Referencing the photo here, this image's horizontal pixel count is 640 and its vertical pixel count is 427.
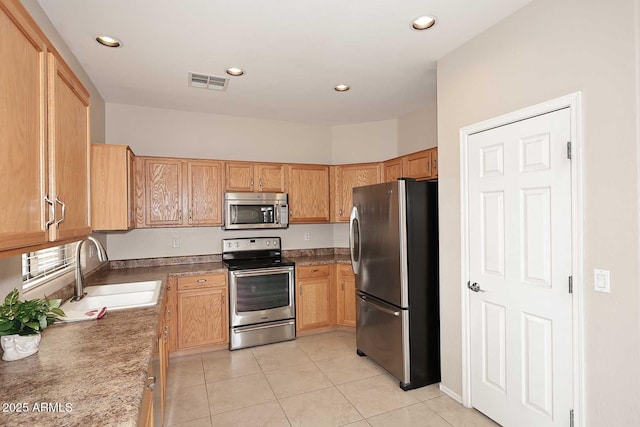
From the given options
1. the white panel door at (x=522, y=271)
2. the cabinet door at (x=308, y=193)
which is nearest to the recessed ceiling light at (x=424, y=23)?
the white panel door at (x=522, y=271)

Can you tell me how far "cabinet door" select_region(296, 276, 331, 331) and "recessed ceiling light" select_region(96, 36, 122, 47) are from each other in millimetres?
2825

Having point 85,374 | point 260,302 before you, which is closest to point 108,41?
point 85,374

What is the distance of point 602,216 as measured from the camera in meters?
1.66

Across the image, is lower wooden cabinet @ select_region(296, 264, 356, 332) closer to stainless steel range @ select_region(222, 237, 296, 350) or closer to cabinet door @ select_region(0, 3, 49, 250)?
stainless steel range @ select_region(222, 237, 296, 350)

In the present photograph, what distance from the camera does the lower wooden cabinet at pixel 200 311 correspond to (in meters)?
3.46

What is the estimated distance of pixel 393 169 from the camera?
13.3ft

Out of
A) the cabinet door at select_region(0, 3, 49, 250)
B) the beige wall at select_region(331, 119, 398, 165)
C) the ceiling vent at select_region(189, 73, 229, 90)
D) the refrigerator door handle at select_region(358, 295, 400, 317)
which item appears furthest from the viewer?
the beige wall at select_region(331, 119, 398, 165)

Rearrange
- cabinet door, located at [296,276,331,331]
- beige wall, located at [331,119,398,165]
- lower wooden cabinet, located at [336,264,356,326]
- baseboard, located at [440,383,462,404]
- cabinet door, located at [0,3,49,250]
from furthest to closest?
beige wall, located at [331,119,398,165]
lower wooden cabinet, located at [336,264,356,326]
cabinet door, located at [296,276,331,331]
baseboard, located at [440,383,462,404]
cabinet door, located at [0,3,49,250]

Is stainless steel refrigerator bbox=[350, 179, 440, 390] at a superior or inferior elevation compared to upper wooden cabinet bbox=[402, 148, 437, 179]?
inferior

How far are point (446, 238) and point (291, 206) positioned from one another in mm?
2089

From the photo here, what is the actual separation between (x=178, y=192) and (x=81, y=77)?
1.35 meters

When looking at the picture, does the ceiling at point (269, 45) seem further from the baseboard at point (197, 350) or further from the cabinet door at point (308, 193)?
the baseboard at point (197, 350)

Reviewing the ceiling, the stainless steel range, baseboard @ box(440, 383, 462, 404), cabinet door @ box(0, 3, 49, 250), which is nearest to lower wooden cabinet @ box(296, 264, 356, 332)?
the stainless steel range

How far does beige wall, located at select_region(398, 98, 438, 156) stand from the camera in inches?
152
